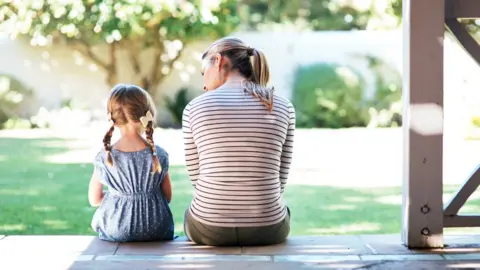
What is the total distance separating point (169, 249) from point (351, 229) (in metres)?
2.13

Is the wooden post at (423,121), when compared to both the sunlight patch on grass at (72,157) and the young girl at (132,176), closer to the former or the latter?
the young girl at (132,176)

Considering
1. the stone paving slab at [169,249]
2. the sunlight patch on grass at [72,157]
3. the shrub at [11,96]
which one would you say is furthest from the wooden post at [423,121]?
the shrub at [11,96]

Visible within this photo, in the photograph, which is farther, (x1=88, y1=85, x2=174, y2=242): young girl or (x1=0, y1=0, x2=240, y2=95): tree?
(x1=0, y1=0, x2=240, y2=95): tree

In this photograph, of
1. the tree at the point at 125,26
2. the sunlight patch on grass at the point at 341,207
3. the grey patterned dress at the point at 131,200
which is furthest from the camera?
the tree at the point at 125,26

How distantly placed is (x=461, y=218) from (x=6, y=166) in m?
6.07

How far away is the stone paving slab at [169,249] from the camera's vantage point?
382 cm

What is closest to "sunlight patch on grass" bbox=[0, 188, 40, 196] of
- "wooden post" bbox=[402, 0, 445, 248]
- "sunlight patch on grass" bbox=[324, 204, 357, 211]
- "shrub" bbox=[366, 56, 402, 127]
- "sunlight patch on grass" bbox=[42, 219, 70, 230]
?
"sunlight patch on grass" bbox=[42, 219, 70, 230]

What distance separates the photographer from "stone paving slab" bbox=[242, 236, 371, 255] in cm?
382

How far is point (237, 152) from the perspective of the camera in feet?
12.5

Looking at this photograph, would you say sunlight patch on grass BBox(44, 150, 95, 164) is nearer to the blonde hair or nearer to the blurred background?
the blurred background

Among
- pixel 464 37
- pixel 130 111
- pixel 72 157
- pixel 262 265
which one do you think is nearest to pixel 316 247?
pixel 262 265

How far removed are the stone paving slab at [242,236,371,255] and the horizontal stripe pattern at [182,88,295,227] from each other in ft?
0.42

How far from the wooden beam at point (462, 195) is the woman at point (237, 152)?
80 centimetres

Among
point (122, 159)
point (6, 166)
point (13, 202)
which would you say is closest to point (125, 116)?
point (122, 159)
